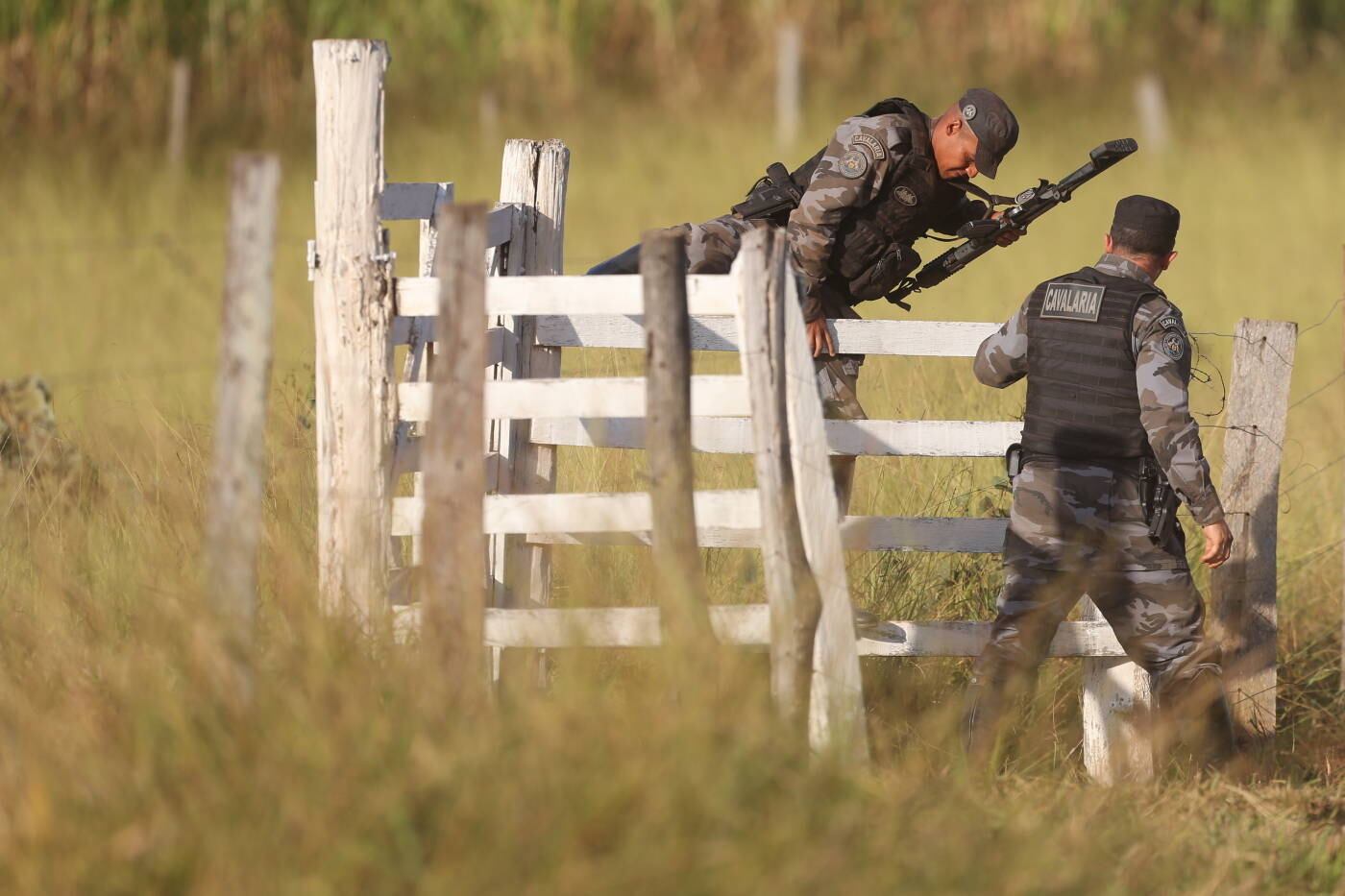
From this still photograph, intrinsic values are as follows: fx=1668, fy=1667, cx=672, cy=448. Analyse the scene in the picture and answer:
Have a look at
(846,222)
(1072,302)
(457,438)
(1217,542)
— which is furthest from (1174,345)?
(457,438)

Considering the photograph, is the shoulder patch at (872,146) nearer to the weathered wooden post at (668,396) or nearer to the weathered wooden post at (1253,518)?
the weathered wooden post at (1253,518)

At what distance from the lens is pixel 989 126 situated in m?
5.34

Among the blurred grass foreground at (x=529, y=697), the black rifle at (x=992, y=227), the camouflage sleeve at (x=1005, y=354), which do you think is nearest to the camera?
the blurred grass foreground at (x=529, y=697)

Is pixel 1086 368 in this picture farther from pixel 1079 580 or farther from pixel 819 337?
pixel 819 337

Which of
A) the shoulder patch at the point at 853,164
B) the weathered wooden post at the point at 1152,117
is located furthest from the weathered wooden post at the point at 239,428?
the weathered wooden post at the point at 1152,117

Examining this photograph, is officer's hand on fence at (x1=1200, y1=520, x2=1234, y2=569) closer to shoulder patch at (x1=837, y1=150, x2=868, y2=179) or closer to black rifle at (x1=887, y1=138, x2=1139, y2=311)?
black rifle at (x1=887, y1=138, x2=1139, y2=311)

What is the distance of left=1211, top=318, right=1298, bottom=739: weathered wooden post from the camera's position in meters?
5.32

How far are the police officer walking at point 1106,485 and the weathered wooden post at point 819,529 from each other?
714 millimetres

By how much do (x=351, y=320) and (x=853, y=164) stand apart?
183 cm

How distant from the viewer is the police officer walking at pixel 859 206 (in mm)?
5344

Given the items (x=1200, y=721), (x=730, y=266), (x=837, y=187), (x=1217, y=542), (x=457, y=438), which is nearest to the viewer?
(x=457, y=438)

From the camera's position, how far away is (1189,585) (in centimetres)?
479

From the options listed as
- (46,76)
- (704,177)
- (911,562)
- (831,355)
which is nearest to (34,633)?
(831,355)

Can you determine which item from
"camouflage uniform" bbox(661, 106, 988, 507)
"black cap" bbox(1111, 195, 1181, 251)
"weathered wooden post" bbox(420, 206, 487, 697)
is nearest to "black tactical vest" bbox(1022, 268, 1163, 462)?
"black cap" bbox(1111, 195, 1181, 251)
